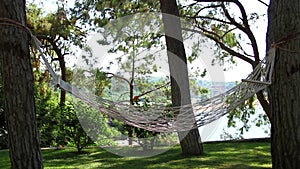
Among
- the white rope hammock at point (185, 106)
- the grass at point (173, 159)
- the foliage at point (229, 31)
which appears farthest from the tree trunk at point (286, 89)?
the foliage at point (229, 31)

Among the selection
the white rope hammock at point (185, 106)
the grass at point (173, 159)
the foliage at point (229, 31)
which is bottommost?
the grass at point (173, 159)

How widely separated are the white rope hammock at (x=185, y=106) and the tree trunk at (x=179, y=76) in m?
0.83

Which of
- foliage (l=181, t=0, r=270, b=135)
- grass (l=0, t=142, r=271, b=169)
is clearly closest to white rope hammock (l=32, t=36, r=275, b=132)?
grass (l=0, t=142, r=271, b=169)

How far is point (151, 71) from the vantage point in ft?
21.0

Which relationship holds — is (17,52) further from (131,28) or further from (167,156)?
(131,28)

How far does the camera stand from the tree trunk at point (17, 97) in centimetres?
169

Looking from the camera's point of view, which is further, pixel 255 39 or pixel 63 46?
pixel 63 46

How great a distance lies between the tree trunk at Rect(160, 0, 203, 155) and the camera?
365 centimetres

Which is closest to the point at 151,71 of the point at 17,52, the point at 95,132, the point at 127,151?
the point at 95,132

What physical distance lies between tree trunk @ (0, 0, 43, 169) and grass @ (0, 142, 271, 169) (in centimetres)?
152

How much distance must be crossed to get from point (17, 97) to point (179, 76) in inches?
89.7

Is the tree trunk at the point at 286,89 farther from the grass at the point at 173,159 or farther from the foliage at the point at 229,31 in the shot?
the foliage at the point at 229,31

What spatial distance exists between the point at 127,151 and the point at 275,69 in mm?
2301

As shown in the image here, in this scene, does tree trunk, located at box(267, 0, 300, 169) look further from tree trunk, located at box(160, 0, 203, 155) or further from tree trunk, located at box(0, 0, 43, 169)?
tree trunk, located at box(160, 0, 203, 155)
